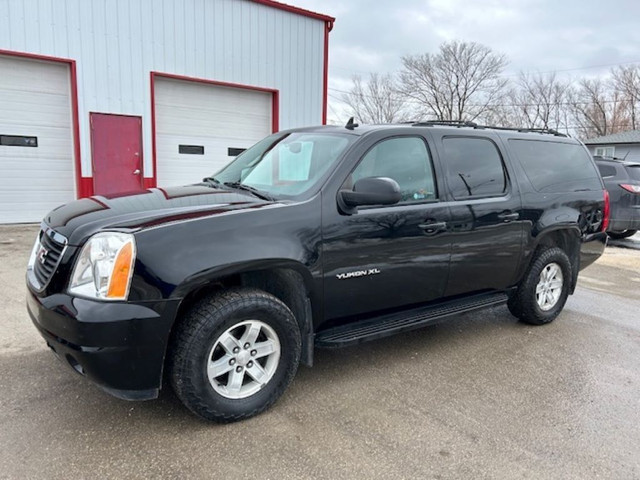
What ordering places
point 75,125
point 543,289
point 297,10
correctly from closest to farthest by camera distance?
1. point 543,289
2. point 75,125
3. point 297,10

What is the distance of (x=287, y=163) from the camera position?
3750 mm

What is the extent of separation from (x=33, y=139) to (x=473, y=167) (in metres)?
8.89

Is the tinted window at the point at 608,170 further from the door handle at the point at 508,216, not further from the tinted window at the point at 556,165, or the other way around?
the door handle at the point at 508,216

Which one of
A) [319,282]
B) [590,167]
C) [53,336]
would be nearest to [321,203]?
[319,282]

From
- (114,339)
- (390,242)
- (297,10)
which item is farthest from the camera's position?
(297,10)

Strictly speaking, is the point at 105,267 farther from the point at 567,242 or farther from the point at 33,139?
the point at 33,139

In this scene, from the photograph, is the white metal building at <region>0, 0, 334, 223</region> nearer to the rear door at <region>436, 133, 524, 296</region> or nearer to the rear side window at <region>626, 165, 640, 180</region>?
the rear door at <region>436, 133, 524, 296</region>

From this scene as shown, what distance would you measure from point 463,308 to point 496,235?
681mm

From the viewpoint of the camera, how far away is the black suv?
2555 millimetres

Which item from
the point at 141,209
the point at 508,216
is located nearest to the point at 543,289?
the point at 508,216

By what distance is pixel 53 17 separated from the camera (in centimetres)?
926

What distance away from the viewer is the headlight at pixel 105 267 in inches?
98.0

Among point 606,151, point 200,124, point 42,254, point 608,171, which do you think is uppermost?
point 606,151

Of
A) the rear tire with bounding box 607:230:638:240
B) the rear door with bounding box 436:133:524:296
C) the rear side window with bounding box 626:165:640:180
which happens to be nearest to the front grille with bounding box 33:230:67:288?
the rear door with bounding box 436:133:524:296
